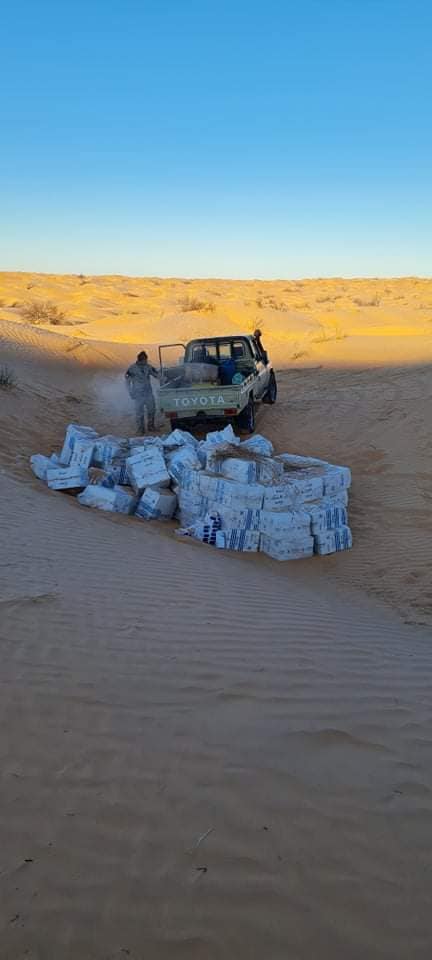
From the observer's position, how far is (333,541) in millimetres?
7629

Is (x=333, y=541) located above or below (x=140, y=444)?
below

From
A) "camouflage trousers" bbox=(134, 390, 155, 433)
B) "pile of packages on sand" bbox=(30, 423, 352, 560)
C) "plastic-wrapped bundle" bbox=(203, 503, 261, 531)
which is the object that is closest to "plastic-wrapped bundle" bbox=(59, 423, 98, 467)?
"pile of packages on sand" bbox=(30, 423, 352, 560)

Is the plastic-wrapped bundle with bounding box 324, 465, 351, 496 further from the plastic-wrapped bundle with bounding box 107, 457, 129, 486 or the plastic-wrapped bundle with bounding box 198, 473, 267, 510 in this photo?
the plastic-wrapped bundle with bounding box 107, 457, 129, 486

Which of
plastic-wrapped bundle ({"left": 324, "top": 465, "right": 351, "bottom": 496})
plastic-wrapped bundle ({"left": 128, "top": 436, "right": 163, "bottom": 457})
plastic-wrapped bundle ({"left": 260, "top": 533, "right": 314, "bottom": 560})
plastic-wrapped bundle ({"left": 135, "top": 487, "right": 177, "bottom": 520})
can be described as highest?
plastic-wrapped bundle ({"left": 128, "top": 436, "right": 163, "bottom": 457})

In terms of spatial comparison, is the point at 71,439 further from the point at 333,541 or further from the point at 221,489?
the point at 333,541

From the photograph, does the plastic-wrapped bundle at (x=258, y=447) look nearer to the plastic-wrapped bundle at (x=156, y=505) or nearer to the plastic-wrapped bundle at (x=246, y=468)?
the plastic-wrapped bundle at (x=246, y=468)

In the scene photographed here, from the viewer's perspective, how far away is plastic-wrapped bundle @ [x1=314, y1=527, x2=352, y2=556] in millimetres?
7559

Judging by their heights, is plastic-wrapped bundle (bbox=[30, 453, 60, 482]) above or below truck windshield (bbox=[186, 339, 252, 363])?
below

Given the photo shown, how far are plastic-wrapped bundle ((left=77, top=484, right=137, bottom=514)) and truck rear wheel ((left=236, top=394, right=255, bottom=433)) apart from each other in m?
4.67

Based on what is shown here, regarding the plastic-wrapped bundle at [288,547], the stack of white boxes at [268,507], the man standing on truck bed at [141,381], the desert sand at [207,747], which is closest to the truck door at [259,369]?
the man standing on truck bed at [141,381]

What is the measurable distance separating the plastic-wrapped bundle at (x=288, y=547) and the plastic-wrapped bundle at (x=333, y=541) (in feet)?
0.33

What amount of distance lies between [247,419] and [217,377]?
1.25 m

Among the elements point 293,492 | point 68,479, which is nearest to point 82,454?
point 68,479

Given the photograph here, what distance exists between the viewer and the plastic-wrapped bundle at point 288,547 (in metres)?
7.43
